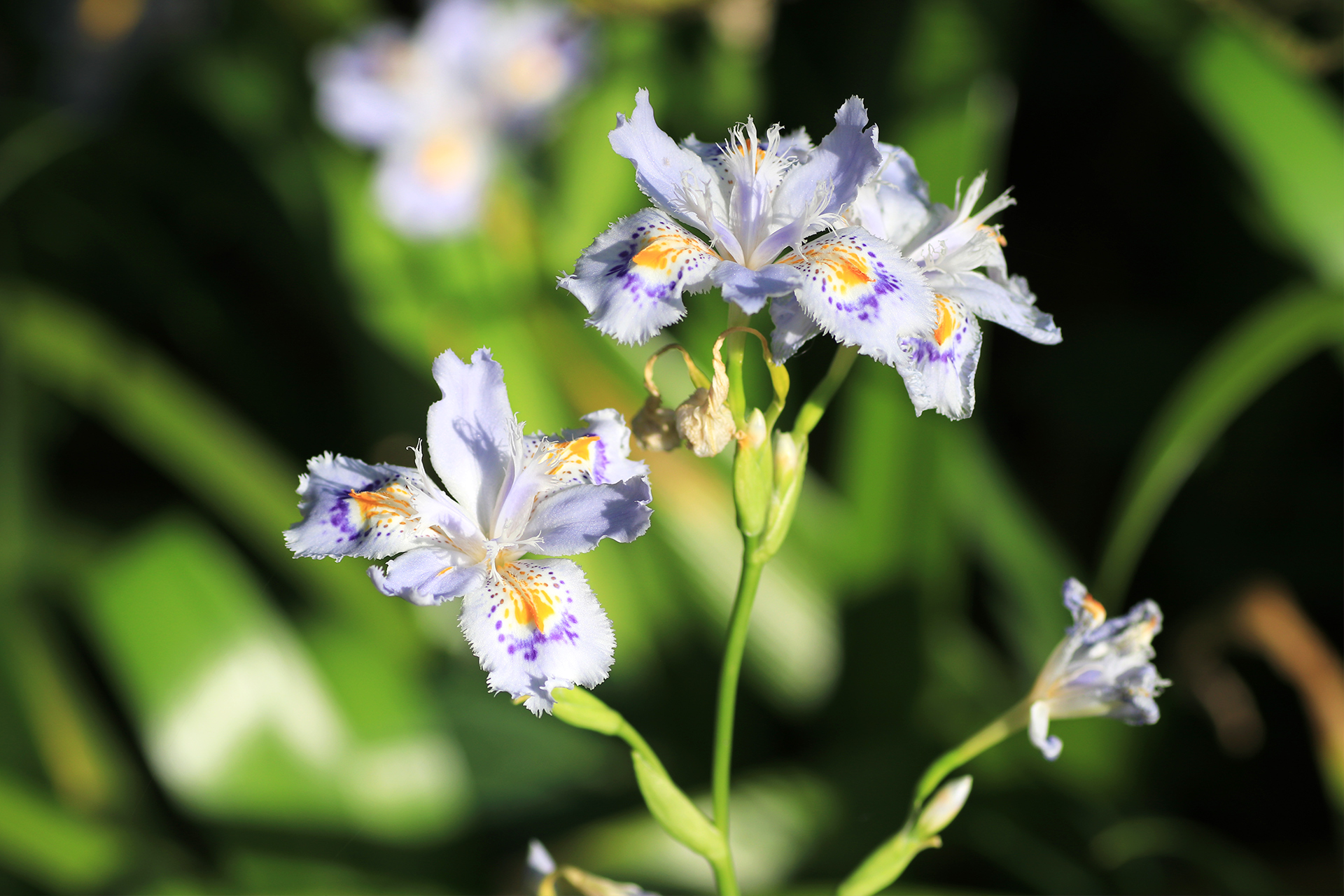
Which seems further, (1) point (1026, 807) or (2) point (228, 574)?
(2) point (228, 574)

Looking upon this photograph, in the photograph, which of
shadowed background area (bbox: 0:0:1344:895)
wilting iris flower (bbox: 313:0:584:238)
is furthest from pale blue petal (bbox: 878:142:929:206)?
wilting iris flower (bbox: 313:0:584:238)

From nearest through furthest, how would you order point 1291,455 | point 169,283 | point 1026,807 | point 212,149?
point 1026,807
point 1291,455
point 169,283
point 212,149

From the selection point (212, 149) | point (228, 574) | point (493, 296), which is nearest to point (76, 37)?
point (212, 149)

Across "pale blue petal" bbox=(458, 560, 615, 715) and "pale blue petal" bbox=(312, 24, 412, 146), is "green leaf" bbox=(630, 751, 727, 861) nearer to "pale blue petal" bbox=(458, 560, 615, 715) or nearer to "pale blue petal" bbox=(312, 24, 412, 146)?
"pale blue petal" bbox=(458, 560, 615, 715)

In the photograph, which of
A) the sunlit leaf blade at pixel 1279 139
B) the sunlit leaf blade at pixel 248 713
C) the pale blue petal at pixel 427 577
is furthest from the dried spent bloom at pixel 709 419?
the sunlit leaf blade at pixel 1279 139

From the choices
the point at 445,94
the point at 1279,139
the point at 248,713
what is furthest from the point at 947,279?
the point at 445,94

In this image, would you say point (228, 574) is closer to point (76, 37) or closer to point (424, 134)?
point (424, 134)

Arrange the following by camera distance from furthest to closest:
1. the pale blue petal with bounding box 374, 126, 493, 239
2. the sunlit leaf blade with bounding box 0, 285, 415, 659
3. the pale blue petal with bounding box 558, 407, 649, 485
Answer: the pale blue petal with bounding box 374, 126, 493, 239
the sunlit leaf blade with bounding box 0, 285, 415, 659
the pale blue petal with bounding box 558, 407, 649, 485

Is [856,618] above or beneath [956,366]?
above
